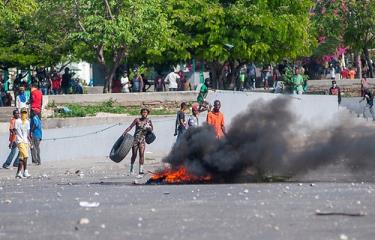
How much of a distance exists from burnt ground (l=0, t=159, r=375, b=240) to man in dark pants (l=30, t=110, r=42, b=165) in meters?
6.72

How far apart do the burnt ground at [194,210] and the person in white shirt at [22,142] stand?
3.03m

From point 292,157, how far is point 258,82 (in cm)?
4085

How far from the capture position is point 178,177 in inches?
888

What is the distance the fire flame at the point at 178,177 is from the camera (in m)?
22.4

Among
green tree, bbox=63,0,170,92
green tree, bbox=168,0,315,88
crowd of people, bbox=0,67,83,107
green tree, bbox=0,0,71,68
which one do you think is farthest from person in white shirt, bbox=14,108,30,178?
green tree, bbox=168,0,315,88

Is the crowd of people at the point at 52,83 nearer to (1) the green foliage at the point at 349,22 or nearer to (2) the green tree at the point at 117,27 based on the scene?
(2) the green tree at the point at 117,27

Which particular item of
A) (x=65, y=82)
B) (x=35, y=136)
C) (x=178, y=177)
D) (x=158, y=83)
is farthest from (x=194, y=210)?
(x=158, y=83)

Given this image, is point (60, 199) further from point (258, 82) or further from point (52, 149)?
point (258, 82)

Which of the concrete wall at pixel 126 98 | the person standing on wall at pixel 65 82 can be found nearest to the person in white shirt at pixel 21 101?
the concrete wall at pixel 126 98

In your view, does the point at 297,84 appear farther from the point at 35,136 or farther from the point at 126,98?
the point at 35,136

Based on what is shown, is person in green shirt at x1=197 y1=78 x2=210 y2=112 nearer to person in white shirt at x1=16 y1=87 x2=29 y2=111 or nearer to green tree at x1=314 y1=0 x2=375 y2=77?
person in white shirt at x1=16 y1=87 x2=29 y2=111

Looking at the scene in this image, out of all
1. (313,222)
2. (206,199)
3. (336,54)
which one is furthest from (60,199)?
(336,54)

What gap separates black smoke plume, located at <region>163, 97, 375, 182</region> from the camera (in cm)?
2231

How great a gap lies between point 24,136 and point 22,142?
8.9 inches
